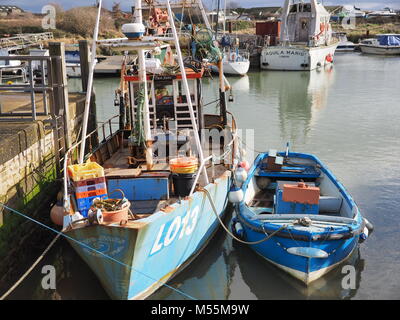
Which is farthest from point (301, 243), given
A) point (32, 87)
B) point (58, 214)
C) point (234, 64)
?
point (234, 64)

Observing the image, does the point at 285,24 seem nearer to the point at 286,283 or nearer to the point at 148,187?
the point at 148,187

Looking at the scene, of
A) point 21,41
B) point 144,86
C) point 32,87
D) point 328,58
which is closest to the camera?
point 144,86

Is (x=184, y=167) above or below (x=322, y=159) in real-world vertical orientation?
above

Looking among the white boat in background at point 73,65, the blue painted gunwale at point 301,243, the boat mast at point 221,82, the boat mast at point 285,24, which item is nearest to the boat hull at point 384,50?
the boat mast at point 285,24

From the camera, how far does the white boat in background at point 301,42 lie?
4081 centimetres

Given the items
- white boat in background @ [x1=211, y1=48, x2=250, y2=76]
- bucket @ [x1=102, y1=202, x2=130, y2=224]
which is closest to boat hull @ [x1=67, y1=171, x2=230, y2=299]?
bucket @ [x1=102, y1=202, x2=130, y2=224]

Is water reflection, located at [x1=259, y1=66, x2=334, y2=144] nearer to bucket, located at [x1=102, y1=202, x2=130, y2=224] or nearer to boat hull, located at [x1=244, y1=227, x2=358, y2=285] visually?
boat hull, located at [x1=244, y1=227, x2=358, y2=285]

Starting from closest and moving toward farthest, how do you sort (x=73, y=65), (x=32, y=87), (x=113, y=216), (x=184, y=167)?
1. (x=113, y=216)
2. (x=184, y=167)
3. (x=32, y=87)
4. (x=73, y=65)

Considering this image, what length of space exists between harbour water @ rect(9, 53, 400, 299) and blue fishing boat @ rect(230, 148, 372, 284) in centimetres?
37

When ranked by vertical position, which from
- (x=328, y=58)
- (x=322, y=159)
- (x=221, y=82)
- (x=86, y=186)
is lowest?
(x=322, y=159)

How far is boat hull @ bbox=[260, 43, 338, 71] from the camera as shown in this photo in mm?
40469

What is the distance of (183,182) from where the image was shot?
28.2ft

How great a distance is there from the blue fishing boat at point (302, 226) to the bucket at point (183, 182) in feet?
3.20

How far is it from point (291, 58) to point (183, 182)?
34.8 meters
